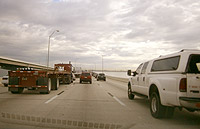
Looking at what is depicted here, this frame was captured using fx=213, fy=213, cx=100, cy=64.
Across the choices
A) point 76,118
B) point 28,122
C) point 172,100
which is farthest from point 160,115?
point 28,122

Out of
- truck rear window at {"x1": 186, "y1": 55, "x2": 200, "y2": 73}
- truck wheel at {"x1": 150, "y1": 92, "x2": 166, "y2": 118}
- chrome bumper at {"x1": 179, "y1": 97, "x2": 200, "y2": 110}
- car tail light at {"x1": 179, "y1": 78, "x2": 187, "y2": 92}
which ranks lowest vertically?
truck wheel at {"x1": 150, "y1": 92, "x2": 166, "y2": 118}

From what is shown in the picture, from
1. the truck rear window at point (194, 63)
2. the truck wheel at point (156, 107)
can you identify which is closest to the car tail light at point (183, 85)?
the truck rear window at point (194, 63)

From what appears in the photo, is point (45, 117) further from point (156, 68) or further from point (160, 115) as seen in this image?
point (156, 68)

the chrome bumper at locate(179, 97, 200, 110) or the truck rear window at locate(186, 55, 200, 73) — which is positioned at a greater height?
the truck rear window at locate(186, 55, 200, 73)

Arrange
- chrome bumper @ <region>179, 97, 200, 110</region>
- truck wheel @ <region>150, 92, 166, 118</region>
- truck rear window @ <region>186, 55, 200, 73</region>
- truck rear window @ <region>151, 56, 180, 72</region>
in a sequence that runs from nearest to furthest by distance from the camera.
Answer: chrome bumper @ <region>179, 97, 200, 110</region> < truck rear window @ <region>186, 55, 200, 73</region> < truck rear window @ <region>151, 56, 180, 72</region> < truck wheel @ <region>150, 92, 166, 118</region>

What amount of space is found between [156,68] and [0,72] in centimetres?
4630

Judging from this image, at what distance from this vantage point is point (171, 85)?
6598mm

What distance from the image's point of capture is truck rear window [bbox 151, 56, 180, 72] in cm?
704

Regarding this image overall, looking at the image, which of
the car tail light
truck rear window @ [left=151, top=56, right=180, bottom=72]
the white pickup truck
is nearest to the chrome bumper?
the white pickup truck

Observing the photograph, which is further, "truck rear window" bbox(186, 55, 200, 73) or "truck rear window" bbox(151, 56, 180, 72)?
"truck rear window" bbox(151, 56, 180, 72)

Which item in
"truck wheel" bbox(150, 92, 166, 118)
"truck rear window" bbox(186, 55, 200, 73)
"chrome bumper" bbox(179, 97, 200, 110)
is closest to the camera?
"chrome bumper" bbox(179, 97, 200, 110)

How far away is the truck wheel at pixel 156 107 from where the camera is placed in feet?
24.1

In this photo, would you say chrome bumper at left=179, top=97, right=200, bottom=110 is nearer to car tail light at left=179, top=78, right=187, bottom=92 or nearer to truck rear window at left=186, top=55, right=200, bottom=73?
car tail light at left=179, top=78, right=187, bottom=92

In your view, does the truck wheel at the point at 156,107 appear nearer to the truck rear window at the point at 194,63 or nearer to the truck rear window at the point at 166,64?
the truck rear window at the point at 166,64
